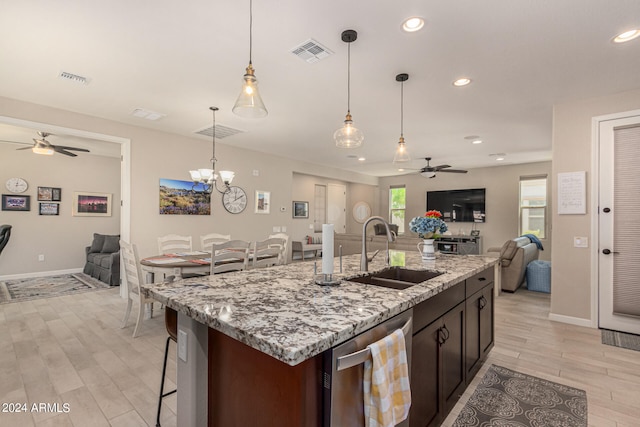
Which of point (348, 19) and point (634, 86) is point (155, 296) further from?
point (634, 86)

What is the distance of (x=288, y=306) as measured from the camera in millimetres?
1222

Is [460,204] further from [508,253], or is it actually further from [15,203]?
[15,203]

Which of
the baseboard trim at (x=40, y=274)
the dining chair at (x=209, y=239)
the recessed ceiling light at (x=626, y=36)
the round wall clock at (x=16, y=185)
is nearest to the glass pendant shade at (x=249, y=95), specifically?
the recessed ceiling light at (x=626, y=36)

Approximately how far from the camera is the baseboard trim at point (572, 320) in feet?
11.3

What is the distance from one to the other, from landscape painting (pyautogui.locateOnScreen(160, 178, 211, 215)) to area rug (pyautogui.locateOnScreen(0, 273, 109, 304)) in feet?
6.02

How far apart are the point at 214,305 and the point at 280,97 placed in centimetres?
290

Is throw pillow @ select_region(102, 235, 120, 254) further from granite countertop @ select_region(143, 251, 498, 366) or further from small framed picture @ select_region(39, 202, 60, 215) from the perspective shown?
granite countertop @ select_region(143, 251, 498, 366)

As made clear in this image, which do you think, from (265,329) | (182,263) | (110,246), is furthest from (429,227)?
(110,246)

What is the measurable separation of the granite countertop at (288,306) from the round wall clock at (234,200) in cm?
418

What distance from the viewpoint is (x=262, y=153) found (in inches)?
253

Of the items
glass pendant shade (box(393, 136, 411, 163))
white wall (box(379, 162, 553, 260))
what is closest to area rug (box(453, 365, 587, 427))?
glass pendant shade (box(393, 136, 411, 163))

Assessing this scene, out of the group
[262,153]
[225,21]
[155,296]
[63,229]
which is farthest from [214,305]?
[63,229]

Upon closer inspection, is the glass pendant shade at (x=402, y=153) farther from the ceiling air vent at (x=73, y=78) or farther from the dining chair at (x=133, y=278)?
the ceiling air vent at (x=73, y=78)

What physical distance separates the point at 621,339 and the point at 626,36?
2851 mm
